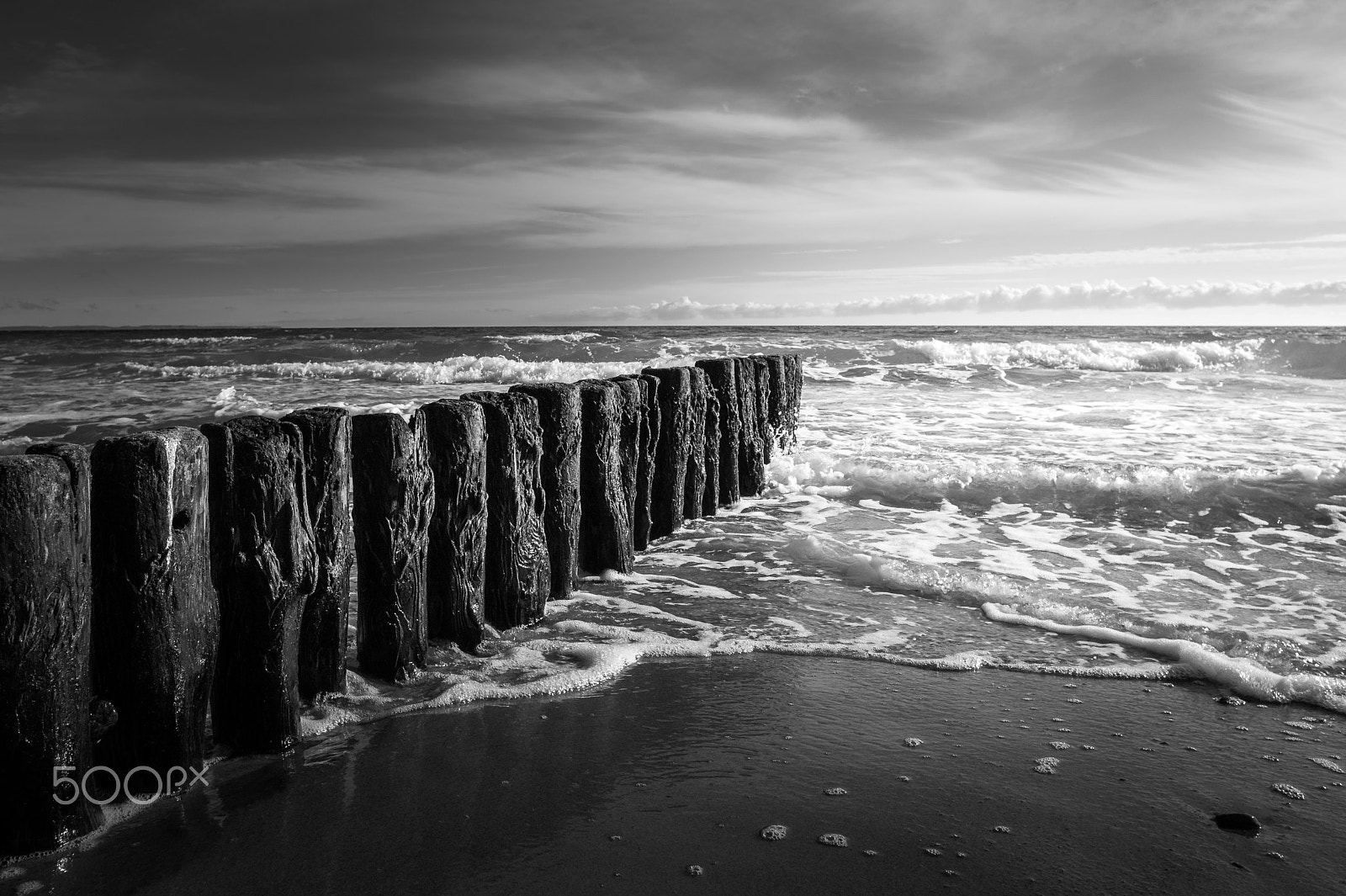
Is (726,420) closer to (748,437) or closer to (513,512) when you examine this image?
(748,437)

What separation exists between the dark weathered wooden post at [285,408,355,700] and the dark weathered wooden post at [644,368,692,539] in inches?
138

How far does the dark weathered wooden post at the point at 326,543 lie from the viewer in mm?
3492

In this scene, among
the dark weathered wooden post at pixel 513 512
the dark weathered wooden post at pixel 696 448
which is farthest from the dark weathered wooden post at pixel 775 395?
the dark weathered wooden post at pixel 513 512

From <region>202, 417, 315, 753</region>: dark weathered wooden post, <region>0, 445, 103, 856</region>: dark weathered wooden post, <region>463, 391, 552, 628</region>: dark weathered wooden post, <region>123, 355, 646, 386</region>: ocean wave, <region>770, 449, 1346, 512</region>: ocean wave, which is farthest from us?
<region>123, 355, 646, 386</region>: ocean wave

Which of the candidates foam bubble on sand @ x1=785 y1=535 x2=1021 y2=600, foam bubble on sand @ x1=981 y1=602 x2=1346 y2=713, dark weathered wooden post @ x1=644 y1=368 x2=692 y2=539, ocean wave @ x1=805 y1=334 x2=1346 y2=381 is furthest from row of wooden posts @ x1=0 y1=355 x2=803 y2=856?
ocean wave @ x1=805 y1=334 x2=1346 y2=381

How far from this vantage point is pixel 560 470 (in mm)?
5176

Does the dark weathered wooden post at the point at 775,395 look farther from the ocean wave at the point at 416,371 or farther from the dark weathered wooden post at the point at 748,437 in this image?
the ocean wave at the point at 416,371

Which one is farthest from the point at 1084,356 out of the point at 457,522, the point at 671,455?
the point at 457,522

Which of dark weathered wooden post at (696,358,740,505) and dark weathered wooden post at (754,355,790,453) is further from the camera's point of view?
dark weathered wooden post at (754,355,790,453)

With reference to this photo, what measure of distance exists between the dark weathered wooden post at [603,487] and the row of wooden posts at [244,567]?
0.33 meters

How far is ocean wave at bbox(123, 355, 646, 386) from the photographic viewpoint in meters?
25.1

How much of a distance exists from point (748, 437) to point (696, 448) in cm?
158

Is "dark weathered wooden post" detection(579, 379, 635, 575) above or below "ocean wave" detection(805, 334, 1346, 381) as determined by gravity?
below

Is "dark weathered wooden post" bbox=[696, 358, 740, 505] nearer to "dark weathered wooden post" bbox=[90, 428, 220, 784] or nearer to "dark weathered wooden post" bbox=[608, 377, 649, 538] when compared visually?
"dark weathered wooden post" bbox=[608, 377, 649, 538]
